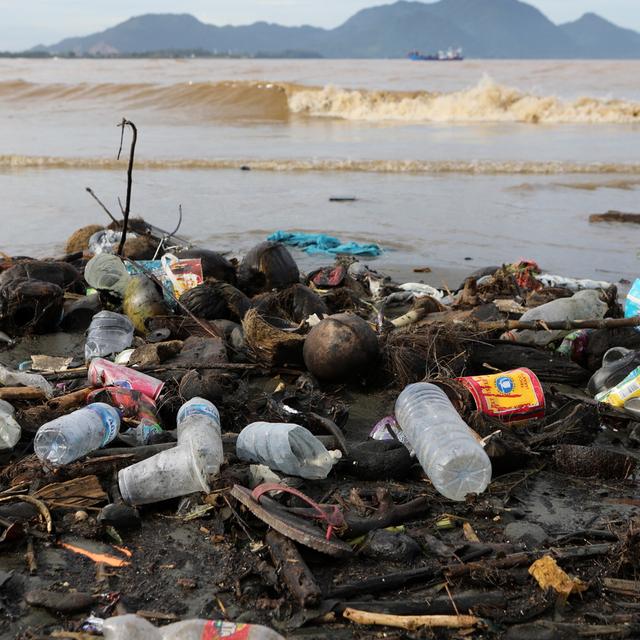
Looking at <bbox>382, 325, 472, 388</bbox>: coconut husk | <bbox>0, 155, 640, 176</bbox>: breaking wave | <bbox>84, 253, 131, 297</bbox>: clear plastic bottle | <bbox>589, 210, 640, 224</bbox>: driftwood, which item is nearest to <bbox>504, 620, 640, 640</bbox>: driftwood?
<bbox>382, 325, 472, 388</bbox>: coconut husk

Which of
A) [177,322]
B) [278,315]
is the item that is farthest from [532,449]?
[177,322]

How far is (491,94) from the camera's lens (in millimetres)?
31969

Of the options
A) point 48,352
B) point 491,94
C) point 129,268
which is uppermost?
point 491,94

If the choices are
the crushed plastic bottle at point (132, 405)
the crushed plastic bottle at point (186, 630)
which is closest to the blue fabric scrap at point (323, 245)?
the crushed plastic bottle at point (132, 405)

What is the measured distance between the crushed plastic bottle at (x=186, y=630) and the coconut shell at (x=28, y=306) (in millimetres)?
3783

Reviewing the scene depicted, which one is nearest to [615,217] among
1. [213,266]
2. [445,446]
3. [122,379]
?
[213,266]

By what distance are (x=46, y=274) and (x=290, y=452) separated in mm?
3748

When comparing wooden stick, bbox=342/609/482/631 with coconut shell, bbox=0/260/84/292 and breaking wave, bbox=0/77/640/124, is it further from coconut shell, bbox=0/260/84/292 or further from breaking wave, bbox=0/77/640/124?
breaking wave, bbox=0/77/640/124

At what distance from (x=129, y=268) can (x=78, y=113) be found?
24.0 m

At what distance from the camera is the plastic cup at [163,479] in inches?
129

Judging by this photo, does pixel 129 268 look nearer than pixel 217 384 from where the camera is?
No

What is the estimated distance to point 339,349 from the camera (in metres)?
4.61

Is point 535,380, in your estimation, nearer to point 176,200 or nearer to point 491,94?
point 176,200

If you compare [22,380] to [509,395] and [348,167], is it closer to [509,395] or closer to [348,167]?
[509,395]
